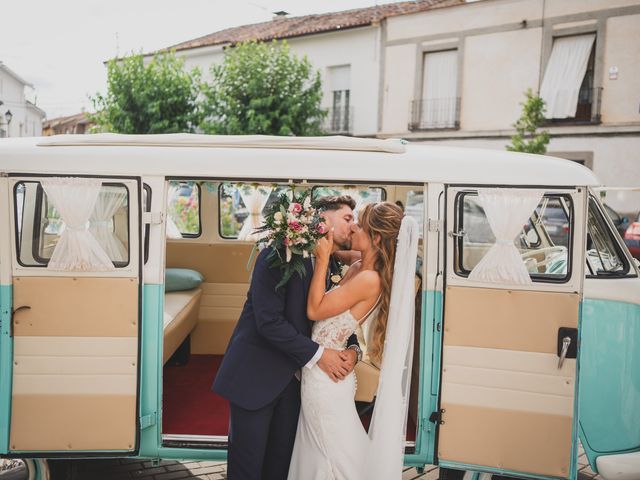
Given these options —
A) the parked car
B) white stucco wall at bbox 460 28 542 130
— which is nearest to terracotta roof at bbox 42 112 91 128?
white stucco wall at bbox 460 28 542 130

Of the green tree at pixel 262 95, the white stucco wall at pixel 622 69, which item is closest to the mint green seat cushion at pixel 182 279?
the green tree at pixel 262 95

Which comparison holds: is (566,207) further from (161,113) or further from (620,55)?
(161,113)

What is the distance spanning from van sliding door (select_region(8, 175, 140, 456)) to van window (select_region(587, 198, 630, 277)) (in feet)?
10.1

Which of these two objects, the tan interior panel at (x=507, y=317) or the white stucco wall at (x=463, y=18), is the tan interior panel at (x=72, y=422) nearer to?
the tan interior panel at (x=507, y=317)

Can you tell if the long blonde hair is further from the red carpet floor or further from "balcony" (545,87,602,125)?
"balcony" (545,87,602,125)

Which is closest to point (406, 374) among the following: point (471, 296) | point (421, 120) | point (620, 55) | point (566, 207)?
point (471, 296)

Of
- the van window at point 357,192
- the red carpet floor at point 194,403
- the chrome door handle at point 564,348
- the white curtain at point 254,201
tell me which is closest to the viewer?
the chrome door handle at point 564,348

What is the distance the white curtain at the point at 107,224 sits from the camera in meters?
3.81

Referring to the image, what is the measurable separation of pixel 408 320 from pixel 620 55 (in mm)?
15712

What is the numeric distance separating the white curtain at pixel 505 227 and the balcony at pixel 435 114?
52.6 feet

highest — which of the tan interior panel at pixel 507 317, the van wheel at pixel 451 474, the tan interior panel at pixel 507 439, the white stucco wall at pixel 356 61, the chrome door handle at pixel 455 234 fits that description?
the white stucco wall at pixel 356 61

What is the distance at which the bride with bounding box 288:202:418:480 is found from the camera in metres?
3.55

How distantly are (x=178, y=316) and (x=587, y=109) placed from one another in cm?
1549

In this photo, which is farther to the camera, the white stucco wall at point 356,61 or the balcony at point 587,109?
the white stucco wall at point 356,61
